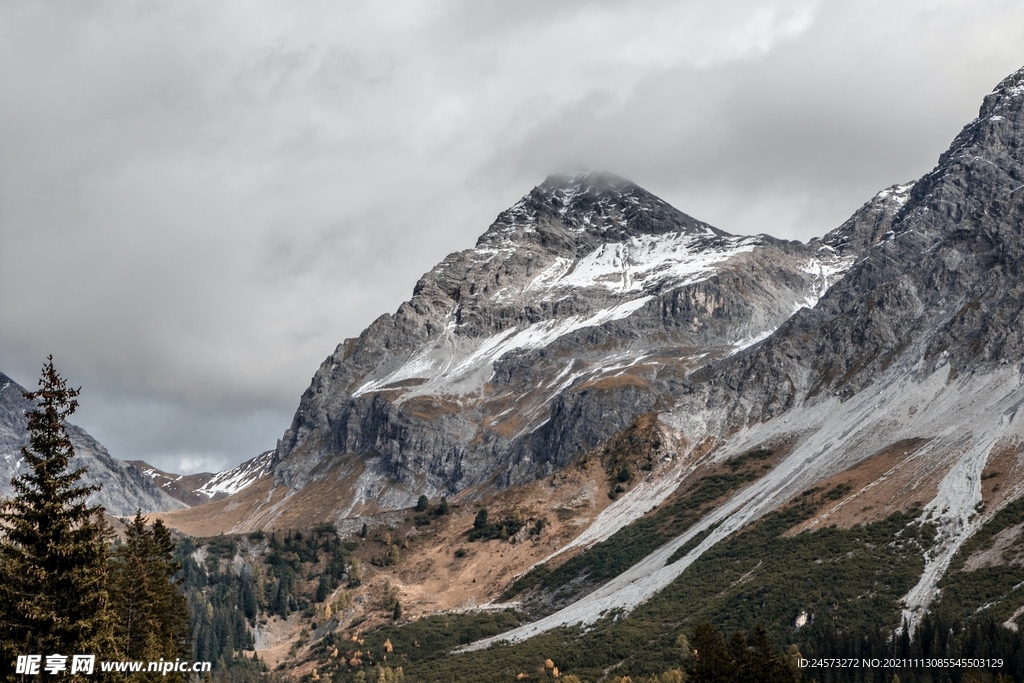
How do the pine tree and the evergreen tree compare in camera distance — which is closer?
the pine tree

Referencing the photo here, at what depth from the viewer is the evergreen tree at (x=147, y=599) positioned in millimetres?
62016

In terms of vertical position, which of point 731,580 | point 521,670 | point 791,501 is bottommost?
point 521,670

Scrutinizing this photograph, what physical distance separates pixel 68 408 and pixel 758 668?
147 ft

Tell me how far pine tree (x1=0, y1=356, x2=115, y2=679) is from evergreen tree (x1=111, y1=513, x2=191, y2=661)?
30.7 ft

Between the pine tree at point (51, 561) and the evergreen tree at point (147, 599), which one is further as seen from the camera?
the evergreen tree at point (147, 599)

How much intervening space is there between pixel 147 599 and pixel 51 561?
3179 centimetres

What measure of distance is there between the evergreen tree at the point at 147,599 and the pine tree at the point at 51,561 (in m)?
9.37

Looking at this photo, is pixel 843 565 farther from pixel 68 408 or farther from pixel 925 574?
pixel 68 408

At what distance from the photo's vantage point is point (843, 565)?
145 m

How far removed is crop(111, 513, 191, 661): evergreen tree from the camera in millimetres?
62016

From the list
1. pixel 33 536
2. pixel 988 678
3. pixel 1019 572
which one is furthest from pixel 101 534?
pixel 1019 572

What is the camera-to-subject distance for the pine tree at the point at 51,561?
126 feet

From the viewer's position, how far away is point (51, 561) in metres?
39.1

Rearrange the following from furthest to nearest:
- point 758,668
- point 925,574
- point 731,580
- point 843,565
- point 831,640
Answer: point 731,580, point 843,565, point 925,574, point 831,640, point 758,668
